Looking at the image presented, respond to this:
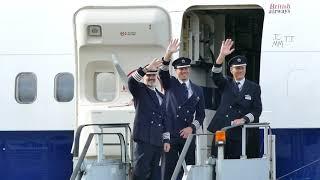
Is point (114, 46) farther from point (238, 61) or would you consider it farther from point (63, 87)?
point (238, 61)

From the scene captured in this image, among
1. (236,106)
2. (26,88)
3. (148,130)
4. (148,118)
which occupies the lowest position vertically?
(148,130)

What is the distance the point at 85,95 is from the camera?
964cm

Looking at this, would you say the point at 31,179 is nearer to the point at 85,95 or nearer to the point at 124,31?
the point at 85,95

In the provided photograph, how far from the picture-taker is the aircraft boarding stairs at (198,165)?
8164 mm

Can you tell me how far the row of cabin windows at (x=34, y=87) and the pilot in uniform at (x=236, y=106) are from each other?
2307 millimetres

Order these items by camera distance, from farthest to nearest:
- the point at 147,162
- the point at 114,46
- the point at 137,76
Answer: the point at 114,46 < the point at 147,162 < the point at 137,76

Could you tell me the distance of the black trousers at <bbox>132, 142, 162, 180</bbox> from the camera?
8.62m

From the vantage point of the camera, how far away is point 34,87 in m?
10.2

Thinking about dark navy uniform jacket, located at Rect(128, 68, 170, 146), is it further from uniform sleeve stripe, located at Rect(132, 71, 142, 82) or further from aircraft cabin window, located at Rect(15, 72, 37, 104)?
aircraft cabin window, located at Rect(15, 72, 37, 104)

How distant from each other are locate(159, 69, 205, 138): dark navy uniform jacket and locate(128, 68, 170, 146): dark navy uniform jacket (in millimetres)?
125

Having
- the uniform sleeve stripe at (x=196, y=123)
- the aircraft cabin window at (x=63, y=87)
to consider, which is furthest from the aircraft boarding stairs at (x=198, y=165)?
the aircraft cabin window at (x=63, y=87)

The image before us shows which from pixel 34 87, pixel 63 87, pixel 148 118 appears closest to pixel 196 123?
pixel 148 118

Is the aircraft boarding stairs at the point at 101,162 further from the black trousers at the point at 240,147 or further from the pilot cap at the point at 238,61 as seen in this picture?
the pilot cap at the point at 238,61

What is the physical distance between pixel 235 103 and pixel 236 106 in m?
0.04
